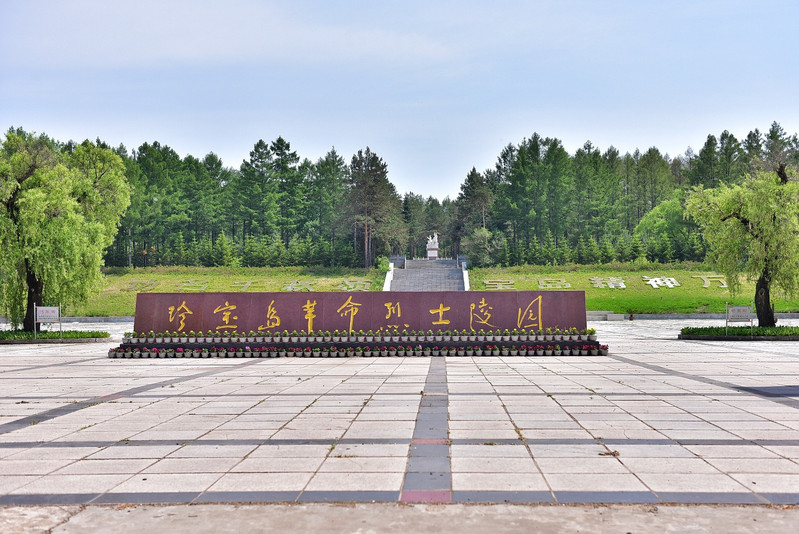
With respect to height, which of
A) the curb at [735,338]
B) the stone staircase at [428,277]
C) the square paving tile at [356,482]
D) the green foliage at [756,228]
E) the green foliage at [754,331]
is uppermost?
the green foliage at [756,228]

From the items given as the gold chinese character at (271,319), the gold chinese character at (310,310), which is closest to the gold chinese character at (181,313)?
the gold chinese character at (271,319)

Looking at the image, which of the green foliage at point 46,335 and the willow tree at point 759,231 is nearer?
the willow tree at point 759,231

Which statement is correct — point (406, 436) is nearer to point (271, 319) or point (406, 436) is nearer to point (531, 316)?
point (531, 316)

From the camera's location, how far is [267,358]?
16.4m

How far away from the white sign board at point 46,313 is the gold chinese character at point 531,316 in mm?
16346

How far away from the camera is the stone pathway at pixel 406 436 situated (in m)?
4.74

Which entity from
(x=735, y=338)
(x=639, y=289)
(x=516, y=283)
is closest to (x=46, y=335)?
(x=735, y=338)

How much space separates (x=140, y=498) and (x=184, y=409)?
3.98 metres

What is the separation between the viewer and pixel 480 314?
1697 cm

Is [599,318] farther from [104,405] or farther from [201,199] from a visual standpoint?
[201,199]

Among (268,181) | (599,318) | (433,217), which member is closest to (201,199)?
(268,181)

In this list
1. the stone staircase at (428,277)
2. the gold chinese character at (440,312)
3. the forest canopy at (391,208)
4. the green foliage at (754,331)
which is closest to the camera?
the gold chinese character at (440,312)

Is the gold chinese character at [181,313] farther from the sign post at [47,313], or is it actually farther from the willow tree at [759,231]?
the willow tree at [759,231]

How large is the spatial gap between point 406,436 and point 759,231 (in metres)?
19.3
